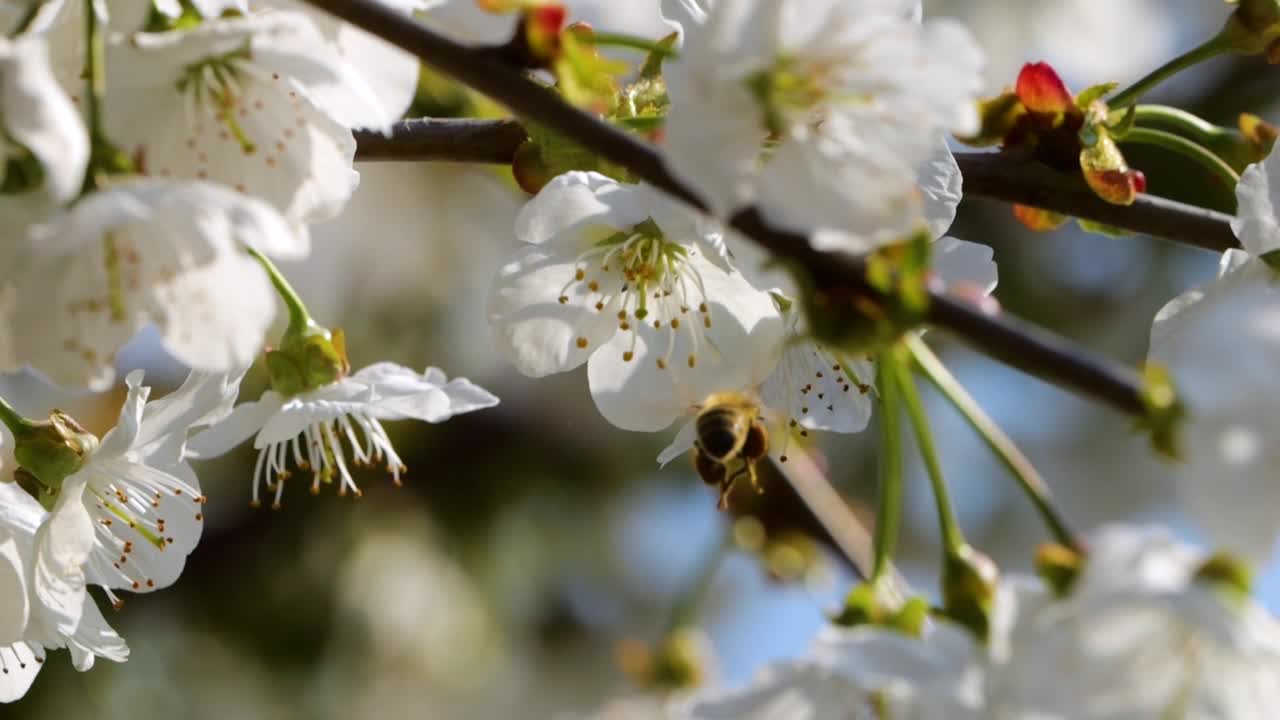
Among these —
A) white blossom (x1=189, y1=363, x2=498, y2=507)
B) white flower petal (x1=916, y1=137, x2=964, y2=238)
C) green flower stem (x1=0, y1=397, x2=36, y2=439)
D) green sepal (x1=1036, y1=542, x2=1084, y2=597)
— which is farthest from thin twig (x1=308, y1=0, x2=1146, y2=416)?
green flower stem (x1=0, y1=397, x2=36, y2=439)

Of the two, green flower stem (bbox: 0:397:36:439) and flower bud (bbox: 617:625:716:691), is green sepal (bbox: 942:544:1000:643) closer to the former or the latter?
green flower stem (bbox: 0:397:36:439)

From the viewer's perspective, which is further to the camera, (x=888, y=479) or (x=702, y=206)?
(x=888, y=479)

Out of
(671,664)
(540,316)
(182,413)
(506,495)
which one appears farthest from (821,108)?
(506,495)

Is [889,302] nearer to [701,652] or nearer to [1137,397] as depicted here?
[1137,397]

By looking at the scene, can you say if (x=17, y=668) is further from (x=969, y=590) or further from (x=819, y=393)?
(x=969, y=590)

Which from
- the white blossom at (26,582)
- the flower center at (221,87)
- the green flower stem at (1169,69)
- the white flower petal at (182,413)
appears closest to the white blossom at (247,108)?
the flower center at (221,87)
